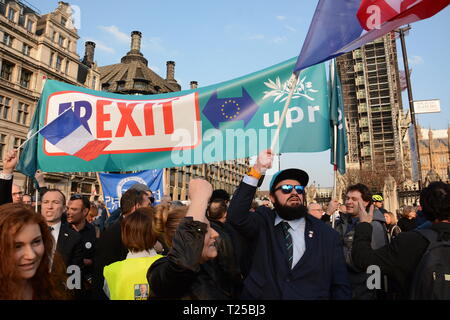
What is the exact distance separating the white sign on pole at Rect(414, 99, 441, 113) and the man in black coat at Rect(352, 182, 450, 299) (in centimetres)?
1139

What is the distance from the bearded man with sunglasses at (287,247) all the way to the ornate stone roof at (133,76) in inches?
1906

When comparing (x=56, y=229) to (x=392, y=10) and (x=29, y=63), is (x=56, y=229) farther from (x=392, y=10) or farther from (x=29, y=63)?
(x=29, y=63)

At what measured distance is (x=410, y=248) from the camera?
261 centimetres

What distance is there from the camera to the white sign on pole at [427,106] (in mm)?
12328

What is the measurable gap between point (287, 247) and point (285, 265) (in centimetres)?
16

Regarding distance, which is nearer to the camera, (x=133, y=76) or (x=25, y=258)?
(x=25, y=258)

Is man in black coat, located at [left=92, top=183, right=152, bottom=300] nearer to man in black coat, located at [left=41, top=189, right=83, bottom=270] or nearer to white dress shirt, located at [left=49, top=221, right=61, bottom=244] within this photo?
man in black coat, located at [left=41, top=189, right=83, bottom=270]

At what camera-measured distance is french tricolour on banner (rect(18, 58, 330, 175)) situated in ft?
17.5

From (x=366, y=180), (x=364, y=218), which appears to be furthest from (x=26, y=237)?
(x=366, y=180)

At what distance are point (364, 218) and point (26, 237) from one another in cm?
277

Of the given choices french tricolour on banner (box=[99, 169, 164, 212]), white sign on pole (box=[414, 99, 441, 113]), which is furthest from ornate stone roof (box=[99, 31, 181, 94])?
french tricolour on banner (box=[99, 169, 164, 212])

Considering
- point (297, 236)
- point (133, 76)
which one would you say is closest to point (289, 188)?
point (297, 236)

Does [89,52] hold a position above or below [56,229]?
above
